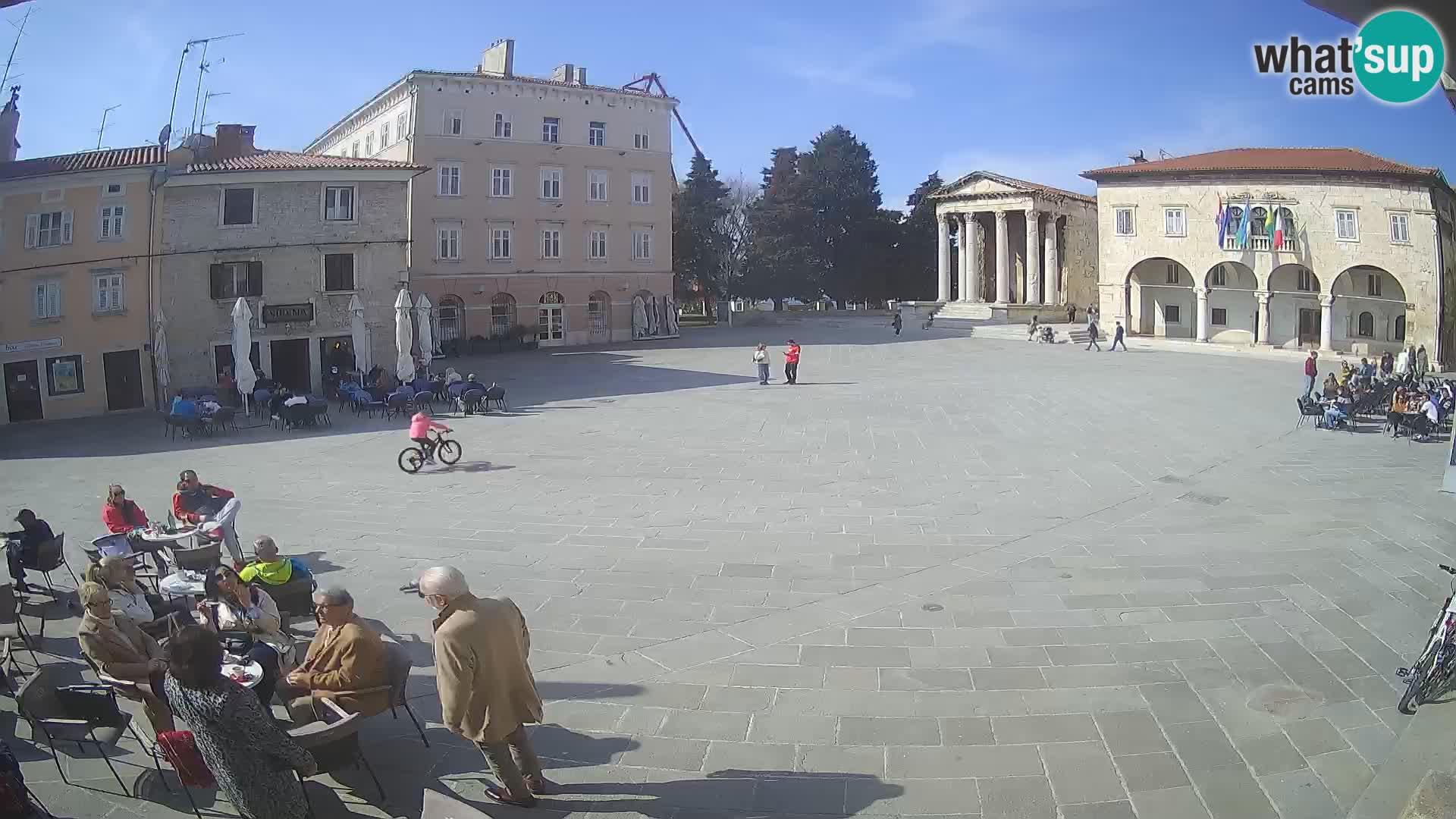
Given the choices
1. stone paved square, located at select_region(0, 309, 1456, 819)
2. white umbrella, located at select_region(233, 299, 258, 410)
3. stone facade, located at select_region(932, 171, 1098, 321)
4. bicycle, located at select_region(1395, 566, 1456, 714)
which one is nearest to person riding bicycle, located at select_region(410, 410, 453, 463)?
stone paved square, located at select_region(0, 309, 1456, 819)

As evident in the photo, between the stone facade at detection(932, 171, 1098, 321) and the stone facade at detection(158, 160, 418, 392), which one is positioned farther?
the stone facade at detection(932, 171, 1098, 321)

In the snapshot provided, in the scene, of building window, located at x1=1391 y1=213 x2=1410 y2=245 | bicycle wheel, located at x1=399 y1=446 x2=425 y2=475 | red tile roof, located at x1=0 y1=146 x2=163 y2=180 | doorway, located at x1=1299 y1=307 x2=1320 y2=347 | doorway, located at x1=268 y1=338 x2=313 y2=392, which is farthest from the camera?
doorway, located at x1=1299 y1=307 x2=1320 y2=347

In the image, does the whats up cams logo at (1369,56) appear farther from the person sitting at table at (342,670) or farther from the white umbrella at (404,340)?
the white umbrella at (404,340)

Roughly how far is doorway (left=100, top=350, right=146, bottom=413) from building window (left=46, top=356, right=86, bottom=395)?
1.98ft

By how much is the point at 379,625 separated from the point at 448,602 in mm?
3537

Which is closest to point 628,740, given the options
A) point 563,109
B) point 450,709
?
point 450,709

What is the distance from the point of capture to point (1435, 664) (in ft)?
20.1

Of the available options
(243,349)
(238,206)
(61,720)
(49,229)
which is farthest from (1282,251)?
(61,720)

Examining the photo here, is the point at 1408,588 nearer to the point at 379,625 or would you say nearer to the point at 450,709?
the point at 450,709

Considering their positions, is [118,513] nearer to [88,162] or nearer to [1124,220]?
[88,162]

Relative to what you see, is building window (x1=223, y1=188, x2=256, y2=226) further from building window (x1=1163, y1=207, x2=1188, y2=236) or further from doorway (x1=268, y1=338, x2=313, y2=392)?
building window (x1=1163, y1=207, x2=1188, y2=236)

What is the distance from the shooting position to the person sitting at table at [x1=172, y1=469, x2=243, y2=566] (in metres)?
9.73

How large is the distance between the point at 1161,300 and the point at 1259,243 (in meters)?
6.22

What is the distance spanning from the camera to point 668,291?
49656mm
